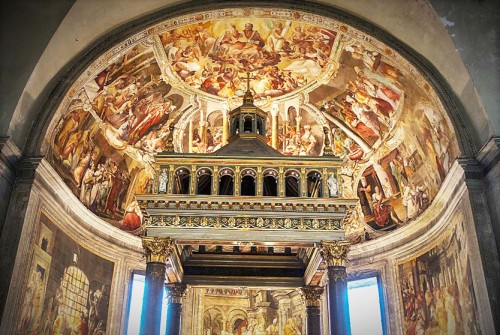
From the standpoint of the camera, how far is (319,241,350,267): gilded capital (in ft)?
34.1

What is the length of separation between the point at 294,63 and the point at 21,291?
32.3 ft

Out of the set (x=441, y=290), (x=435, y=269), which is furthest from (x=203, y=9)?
(x=441, y=290)

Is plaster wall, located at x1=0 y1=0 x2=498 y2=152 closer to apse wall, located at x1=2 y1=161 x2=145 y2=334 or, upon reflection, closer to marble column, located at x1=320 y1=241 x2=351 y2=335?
apse wall, located at x1=2 y1=161 x2=145 y2=334

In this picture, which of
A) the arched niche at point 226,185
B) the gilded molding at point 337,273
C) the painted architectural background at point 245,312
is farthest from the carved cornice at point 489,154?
the painted architectural background at point 245,312

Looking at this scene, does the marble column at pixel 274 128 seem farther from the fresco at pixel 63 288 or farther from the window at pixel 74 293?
the window at pixel 74 293

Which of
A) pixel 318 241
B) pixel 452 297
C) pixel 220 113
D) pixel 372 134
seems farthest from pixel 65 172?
pixel 452 297

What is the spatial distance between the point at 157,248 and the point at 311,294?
4.66m

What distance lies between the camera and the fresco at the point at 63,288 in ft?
39.2

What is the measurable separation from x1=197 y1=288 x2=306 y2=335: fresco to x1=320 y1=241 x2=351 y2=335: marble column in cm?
772

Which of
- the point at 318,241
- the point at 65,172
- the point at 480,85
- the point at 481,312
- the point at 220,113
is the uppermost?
the point at 220,113

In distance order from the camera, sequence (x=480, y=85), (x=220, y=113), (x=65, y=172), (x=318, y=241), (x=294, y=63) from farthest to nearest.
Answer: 1. (x=220, y=113)
2. (x=294, y=63)
3. (x=65, y=172)
4. (x=480, y=85)
5. (x=318, y=241)

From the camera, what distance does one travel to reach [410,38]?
13.0m

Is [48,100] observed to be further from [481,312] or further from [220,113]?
[481,312]

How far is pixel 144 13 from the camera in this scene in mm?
13539
